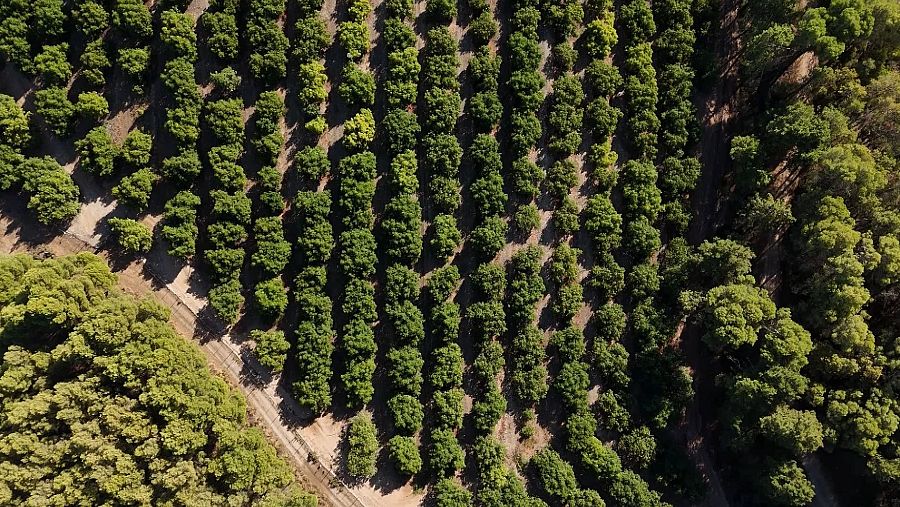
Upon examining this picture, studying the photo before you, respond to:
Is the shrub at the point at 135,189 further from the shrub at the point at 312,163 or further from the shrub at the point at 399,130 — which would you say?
the shrub at the point at 399,130

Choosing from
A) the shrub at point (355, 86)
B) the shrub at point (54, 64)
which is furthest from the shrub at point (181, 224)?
the shrub at point (355, 86)

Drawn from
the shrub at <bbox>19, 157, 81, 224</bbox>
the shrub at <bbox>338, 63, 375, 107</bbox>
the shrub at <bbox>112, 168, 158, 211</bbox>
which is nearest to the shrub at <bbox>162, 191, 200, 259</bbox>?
the shrub at <bbox>112, 168, 158, 211</bbox>

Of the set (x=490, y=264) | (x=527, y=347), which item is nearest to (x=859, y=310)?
(x=527, y=347)

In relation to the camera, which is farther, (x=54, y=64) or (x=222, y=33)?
(x=222, y=33)

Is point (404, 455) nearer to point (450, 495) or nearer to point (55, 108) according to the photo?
point (450, 495)

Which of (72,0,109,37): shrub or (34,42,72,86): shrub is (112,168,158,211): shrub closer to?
(34,42,72,86): shrub

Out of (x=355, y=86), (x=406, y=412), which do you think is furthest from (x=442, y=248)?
(x=355, y=86)

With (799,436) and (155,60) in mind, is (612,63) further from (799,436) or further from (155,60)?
(155,60)

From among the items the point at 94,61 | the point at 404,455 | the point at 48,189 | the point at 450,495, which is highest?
the point at 94,61
